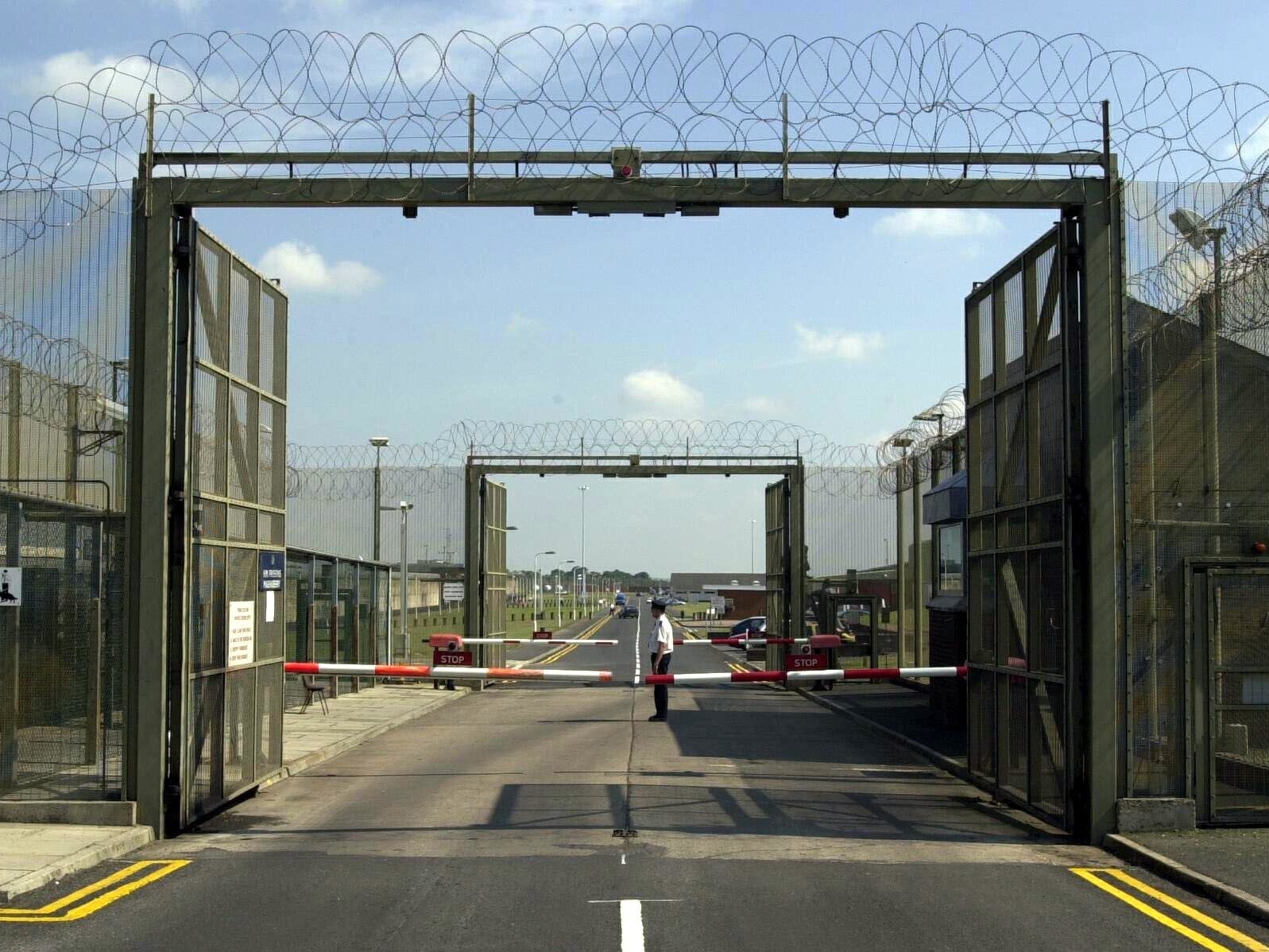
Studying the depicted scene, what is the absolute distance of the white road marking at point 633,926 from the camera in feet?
23.8

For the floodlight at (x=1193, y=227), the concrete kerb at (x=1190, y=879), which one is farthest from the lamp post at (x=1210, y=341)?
the concrete kerb at (x=1190, y=879)

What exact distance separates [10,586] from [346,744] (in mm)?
7209

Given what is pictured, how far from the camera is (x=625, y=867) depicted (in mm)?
9367

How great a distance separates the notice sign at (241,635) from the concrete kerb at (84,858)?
1912 mm

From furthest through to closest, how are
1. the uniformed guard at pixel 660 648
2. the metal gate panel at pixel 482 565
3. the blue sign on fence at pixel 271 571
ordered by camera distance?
1. the metal gate panel at pixel 482 565
2. the uniformed guard at pixel 660 648
3. the blue sign on fence at pixel 271 571

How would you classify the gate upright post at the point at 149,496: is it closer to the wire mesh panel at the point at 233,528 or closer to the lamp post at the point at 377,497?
the wire mesh panel at the point at 233,528

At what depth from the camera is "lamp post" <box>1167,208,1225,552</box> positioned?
35.2 feet

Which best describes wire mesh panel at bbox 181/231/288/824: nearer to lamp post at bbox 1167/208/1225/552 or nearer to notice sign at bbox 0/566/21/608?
notice sign at bbox 0/566/21/608

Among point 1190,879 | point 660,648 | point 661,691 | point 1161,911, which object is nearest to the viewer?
point 1161,911

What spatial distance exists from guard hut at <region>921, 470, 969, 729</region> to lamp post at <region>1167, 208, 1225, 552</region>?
7258 mm

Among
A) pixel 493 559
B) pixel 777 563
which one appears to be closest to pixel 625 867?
pixel 493 559

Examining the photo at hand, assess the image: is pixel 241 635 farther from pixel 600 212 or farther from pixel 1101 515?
pixel 1101 515

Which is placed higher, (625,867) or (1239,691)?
(1239,691)

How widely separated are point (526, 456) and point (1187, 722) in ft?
60.9
